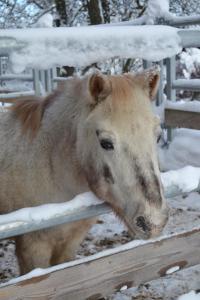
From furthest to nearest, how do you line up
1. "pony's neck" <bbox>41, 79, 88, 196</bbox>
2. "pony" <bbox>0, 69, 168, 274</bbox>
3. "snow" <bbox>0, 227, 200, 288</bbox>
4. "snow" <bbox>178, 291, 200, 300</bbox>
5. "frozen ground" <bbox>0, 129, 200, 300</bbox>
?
1. "frozen ground" <bbox>0, 129, 200, 300</bbox>
2. "snow" <bbox>178, 291, 200, 300</bbox>
3. "pony's neck" <bbox>41, 79, 88, 196</bbox>
4. "pony" <bbox>0, 69, 168, 274</bbox>
5. "snow" <bbox>0, 227, 200, 288</bbox>

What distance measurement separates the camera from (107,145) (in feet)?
6.28

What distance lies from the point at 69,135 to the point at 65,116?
128 millimetres

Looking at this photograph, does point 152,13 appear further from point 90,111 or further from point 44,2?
point 44,2

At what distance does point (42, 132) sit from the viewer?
2527 millimetres

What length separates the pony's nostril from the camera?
1.73 m

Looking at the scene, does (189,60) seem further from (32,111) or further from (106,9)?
(32,111)

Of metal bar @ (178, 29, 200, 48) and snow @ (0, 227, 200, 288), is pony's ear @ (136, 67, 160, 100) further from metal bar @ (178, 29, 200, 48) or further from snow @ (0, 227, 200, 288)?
metal bar @ (178, 29, 200, 48)

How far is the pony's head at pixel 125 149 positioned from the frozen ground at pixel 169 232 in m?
0.95

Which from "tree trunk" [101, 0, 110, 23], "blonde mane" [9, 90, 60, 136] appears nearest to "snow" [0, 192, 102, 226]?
"blonde mane" [9, 90, 60, 136]

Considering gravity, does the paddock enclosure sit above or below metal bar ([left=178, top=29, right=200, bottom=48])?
below

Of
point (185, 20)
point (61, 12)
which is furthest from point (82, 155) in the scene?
point (61, 12)

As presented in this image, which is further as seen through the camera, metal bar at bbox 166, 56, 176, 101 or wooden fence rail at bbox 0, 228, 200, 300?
metal bar at bbox 166, 56, 176, 101

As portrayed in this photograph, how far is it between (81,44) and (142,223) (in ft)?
3.55

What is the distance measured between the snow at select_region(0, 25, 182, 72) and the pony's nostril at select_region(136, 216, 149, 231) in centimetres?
87
